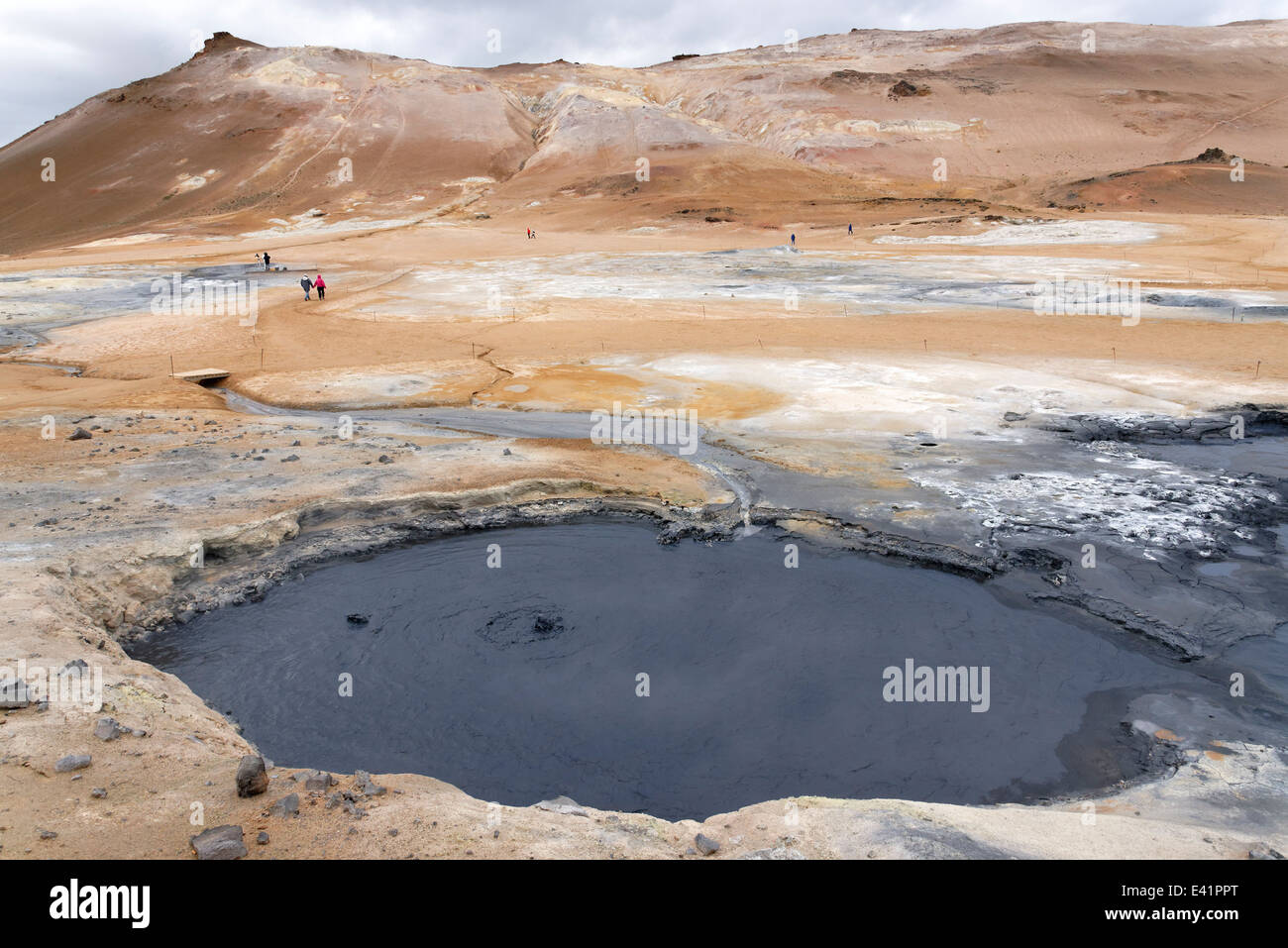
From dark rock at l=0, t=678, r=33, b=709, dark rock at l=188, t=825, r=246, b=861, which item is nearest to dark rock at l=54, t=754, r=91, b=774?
dark rock at l=0, t=678, r=33, b=709

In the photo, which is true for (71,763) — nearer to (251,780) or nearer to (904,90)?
(251,780)

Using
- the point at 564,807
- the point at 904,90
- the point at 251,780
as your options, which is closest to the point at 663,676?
the point at 564,807

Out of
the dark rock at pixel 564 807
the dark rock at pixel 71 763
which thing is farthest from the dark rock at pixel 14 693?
the dark rock at pixel 564 807

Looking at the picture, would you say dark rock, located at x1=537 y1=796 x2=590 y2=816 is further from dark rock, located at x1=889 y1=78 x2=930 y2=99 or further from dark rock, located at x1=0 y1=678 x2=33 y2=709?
dark rock, located at x1=889 y1=78 x2=930 y2=99

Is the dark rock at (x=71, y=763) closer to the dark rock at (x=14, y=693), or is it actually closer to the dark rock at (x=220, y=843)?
the dark rock at (x=14, y=693)

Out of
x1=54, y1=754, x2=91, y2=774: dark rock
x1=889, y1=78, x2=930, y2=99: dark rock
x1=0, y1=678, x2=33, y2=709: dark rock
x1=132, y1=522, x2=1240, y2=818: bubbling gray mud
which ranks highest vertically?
x1=889, y1=78, x2=930, y2=99: dark rock

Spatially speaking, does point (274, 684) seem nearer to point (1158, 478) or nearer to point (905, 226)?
point (1158, 478)
